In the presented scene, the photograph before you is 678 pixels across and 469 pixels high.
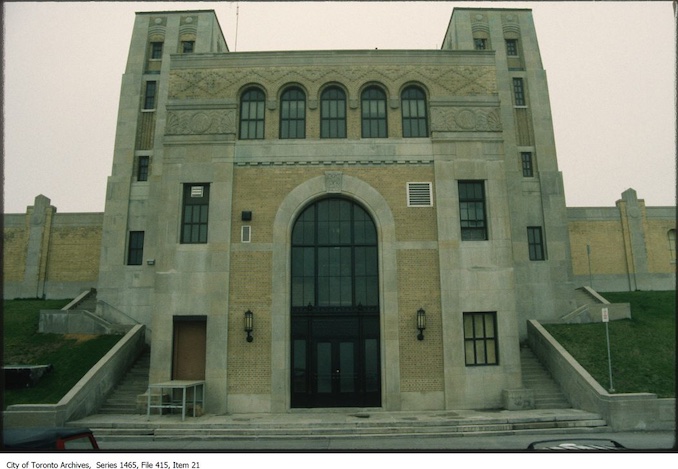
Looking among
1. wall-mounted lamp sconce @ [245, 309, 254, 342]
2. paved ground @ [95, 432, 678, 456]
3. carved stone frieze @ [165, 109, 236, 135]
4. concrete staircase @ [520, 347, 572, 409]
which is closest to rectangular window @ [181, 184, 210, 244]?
carved stone frieze @ [165, 109, 236, 135]

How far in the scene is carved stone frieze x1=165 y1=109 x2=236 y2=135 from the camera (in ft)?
69.1

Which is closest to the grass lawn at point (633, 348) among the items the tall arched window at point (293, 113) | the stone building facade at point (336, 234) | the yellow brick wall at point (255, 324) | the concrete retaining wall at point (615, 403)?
the concrete retaining wall at point (615, 403)

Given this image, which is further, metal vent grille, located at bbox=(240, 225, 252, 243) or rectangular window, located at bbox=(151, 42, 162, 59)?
rectangular window, located at bbox=(151, 42, 162, 59)

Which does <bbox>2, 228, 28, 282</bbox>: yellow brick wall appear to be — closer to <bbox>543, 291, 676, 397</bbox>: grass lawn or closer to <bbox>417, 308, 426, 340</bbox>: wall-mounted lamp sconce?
<bbox>417, 308, 426, 340</bbox>: wall-mounted lamp sconce

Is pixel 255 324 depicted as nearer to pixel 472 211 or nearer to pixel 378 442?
pixel 378 442

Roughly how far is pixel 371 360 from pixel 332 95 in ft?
35.9

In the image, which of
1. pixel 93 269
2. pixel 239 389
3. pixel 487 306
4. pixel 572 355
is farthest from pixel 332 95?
pixel 93 269

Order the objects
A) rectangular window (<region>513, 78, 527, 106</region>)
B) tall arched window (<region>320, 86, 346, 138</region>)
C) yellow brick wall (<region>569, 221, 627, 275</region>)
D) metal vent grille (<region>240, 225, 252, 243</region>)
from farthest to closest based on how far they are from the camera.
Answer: yellow brick wall (<region>569, 221, 627, 275</region>) < rectangular window (<region>513, 78, 527, 106</region>) < tall arched window (<region>320, 86, 346, 138</region>) < metal vent grille (<region>240, 225, 252, 243</region>)

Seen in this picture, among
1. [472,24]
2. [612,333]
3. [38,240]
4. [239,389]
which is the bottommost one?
[239,389]

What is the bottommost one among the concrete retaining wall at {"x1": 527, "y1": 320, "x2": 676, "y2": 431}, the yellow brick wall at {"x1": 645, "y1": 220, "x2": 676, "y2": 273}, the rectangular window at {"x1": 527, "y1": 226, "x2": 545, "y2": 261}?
the concrete retaining wall at {"x1": 527, "y1": 320, "x2": 676, "y2": 431}

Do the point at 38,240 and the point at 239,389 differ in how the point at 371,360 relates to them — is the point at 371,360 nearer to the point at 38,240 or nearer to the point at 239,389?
the point at 239,389

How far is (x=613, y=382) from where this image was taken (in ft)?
61.9

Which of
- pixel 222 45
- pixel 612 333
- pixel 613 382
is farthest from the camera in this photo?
pixel 222 45

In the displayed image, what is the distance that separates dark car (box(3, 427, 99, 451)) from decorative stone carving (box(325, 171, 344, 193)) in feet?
44.2
